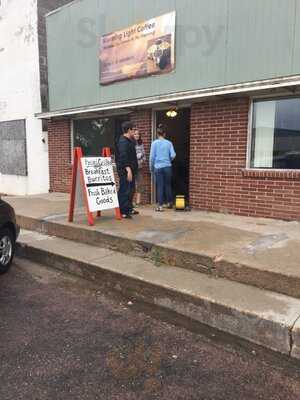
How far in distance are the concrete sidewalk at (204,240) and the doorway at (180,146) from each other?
7.57 ft

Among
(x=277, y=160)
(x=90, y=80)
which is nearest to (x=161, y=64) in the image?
(x=90, y=80)

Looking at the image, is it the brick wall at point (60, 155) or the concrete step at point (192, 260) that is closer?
the concrete step at point (192, 260)

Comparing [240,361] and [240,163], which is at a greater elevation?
[240,163]

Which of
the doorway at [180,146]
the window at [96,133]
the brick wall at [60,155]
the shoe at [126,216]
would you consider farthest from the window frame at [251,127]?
the brick wall at [60,155]

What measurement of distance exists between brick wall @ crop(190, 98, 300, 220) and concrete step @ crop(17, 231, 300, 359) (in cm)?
272

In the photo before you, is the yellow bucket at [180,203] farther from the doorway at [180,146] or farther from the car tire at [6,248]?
the car tire at [6,248]

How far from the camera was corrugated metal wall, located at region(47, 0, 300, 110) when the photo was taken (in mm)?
5910

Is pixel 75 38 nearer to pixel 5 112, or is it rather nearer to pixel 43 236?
pixel 5 112

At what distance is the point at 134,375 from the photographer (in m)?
2.81

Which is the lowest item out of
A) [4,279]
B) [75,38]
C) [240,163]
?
[4,279]

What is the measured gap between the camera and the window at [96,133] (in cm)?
926

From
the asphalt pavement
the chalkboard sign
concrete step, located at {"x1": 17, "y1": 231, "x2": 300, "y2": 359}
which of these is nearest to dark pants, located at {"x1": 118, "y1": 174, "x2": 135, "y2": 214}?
the chalkboard sign

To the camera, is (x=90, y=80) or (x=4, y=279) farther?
(x=90, y=80)

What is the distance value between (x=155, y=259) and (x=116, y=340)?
1.63m
